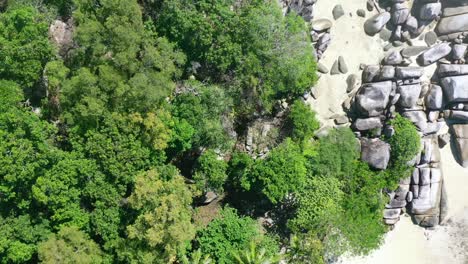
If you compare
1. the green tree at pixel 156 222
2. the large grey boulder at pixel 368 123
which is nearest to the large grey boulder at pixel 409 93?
the large grey boulder at pixel 368 123

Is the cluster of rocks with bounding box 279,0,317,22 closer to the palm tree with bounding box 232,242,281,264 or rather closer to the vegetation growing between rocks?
the vegetation growing between rocks

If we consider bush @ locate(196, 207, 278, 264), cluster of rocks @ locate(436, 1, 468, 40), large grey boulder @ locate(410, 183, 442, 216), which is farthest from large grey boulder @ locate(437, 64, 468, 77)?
bush @ locate(196, 207, 278, 264)

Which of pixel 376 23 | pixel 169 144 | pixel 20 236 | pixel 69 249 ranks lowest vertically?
pixel 69 249

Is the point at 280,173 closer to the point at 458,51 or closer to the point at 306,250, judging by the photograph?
the point at 306,250

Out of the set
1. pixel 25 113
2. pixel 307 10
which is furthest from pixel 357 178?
pixel 25 113

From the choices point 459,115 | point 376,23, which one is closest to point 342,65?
point 376,23

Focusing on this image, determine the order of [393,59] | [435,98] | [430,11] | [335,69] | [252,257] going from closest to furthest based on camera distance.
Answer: [252,257]
[430,11]
[435,98]
[393,59]
[335,69]

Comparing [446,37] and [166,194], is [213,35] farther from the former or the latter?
[446,37]
